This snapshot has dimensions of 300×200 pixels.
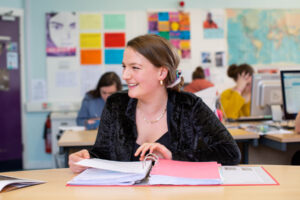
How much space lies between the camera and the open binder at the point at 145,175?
1.04m

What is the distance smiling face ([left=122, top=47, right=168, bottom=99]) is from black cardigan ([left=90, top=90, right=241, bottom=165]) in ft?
0.51

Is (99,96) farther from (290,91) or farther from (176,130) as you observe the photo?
(176,130)

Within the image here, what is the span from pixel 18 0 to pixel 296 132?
12.0ft

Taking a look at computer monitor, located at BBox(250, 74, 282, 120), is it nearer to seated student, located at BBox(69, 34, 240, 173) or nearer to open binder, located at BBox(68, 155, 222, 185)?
seated student, located at BBox(69, 34, 240, 173)

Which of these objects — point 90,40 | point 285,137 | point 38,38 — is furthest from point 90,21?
point 285,137

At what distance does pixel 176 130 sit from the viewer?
147 cm

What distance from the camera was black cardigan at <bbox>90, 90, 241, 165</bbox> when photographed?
141 cm

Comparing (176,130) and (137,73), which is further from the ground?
(137,73)

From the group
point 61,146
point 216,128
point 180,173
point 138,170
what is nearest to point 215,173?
point 180,173

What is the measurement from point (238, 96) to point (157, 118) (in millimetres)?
1816

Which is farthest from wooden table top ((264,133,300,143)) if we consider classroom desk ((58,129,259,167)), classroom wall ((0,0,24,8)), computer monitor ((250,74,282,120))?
classroom wall ((0,0,24,8))

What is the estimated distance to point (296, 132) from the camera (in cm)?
232

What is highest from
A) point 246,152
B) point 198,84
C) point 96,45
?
point 96,45

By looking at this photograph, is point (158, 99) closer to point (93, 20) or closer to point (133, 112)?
point (133, 112)
